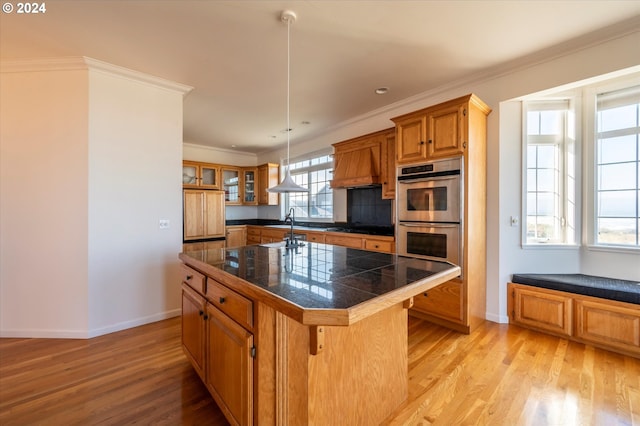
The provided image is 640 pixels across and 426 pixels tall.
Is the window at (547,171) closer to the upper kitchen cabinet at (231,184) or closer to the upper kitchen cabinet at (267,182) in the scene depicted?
the upper kitchen cabinet at (267,182)

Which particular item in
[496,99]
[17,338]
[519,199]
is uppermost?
[496,99]

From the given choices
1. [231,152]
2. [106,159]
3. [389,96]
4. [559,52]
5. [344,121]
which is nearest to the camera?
[559,52]

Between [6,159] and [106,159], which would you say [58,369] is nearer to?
[106,159]

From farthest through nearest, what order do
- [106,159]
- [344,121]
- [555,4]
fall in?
[344,121] < [106,159] < [555,4]

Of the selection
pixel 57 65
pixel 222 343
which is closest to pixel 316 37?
pixel 222 343

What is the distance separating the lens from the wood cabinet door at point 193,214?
14.8 ft

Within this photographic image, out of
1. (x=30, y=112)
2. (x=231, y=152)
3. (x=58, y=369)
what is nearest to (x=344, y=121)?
(x=231, y=152)

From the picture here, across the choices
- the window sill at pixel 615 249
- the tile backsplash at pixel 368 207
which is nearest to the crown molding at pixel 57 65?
the tile backsplash at pixel 368 207

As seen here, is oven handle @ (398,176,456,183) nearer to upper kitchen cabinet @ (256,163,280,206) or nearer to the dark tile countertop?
the dark tile countertop

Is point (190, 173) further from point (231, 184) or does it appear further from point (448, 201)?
point (448, 201)

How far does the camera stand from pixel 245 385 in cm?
127

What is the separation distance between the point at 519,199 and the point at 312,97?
2.69 m

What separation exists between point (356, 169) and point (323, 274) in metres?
2.83

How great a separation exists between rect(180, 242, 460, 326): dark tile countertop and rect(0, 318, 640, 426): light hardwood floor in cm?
89
